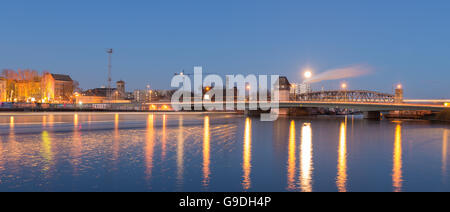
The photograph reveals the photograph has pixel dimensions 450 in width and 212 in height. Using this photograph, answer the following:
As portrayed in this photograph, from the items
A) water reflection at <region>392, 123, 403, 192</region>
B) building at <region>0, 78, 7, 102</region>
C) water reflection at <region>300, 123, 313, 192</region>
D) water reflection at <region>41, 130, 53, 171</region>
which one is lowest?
water reflection at <region>392, 123, 403, 192</region>

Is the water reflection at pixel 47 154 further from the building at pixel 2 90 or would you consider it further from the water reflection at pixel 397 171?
the building at pixel 2 90

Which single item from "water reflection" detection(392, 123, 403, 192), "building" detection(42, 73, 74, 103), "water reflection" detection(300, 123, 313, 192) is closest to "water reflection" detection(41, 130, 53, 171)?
"water reflection" detection(300, 123, 313, 192)

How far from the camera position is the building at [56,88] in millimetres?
133500

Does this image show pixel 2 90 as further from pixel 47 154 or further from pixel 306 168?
pixel 306 168

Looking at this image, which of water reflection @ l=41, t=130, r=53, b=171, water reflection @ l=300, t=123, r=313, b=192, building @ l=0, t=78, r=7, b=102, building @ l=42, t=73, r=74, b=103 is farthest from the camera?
building @ l=42, t=73, r=74, b=103

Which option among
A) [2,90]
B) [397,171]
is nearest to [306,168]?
[397,171]

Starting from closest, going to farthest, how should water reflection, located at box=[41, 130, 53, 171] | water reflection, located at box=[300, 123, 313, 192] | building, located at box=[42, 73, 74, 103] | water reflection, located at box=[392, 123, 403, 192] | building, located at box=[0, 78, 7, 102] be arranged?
water reflection, located at box=[300, 123, 313, 192] < water reflection, located at box=[392, 123, 403, 192] < water reflection, located at box=[41, 130, 53, 171] < building, located at box=[0, 78, 7, 102] < building, located at box=[42, 73, 74, 103]

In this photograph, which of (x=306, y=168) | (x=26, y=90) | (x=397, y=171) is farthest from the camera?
(x=26, y=90)

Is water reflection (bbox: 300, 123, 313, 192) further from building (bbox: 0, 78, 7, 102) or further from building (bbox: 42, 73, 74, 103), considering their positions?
building (bbox: 42, 73, 74, 103)

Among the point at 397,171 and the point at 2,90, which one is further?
the point at 2,90

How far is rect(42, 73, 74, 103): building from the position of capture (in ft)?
438

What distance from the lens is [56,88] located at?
144 metres
